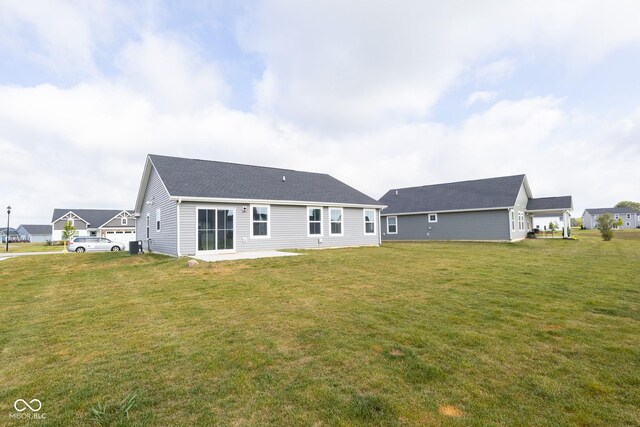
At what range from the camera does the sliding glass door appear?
14.6m

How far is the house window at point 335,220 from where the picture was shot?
19.2m

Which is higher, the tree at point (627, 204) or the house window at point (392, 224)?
the tree at point (627, 204)

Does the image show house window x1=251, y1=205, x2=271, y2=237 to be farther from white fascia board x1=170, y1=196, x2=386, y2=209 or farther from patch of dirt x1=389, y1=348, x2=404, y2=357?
patch of dirt x1=389, y1=348, x2=404, y2=357

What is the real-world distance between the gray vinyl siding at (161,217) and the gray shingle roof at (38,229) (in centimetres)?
7180

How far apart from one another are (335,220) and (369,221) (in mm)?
3129

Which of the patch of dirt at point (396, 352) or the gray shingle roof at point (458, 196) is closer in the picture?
the patch of dirt at point (396, 352)

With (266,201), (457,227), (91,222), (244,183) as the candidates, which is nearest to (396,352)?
(266,201)

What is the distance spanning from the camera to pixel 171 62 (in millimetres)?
16016

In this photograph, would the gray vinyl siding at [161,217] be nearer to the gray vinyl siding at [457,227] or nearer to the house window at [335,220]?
the house window at [335,220]

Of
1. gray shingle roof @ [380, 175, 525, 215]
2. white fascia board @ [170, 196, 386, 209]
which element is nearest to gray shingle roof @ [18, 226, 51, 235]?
white fascia board @ [170, 196, 386, 209]

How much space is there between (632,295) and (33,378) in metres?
10.3

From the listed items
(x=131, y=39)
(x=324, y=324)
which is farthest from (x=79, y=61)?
(x=324, y=324)

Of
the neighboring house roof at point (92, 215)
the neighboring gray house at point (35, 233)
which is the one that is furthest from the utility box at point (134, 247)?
the neighboring gray house at point (35, 233)

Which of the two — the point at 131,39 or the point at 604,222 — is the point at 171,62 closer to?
the point at 131,39
